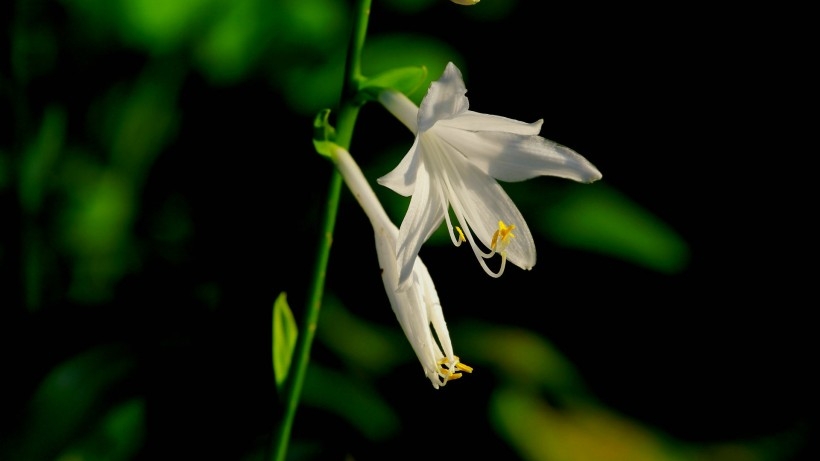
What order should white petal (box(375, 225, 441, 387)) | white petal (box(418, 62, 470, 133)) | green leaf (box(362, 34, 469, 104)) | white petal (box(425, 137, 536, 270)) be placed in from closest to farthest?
white petal (box(418, 62, 470, 133))
white petal (box(375, 225, 441, 387))
white petal (box(425, 137, 536, 270))
green leaf (box(362, 34, 469, 104))

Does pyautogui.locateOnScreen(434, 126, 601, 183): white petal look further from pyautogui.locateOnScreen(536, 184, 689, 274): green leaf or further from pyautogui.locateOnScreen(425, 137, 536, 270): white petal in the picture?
pyautogui.locateOnScreen(536, 184, 689, 274): green leaf

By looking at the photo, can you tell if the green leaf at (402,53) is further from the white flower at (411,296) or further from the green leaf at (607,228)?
the white flower at (411,296)

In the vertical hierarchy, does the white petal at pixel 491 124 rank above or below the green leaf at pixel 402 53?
above

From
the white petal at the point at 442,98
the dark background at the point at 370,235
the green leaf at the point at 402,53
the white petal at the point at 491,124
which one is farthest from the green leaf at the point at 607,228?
the white petal at the point at 442,98

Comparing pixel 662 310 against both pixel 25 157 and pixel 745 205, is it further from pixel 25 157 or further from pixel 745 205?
pixel 25 157

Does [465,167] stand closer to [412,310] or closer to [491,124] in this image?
[491,124]

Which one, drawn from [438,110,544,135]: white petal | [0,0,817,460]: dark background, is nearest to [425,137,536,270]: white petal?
[438,110,544,135]: white petal

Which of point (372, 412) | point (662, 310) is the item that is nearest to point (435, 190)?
point (372, 412)
